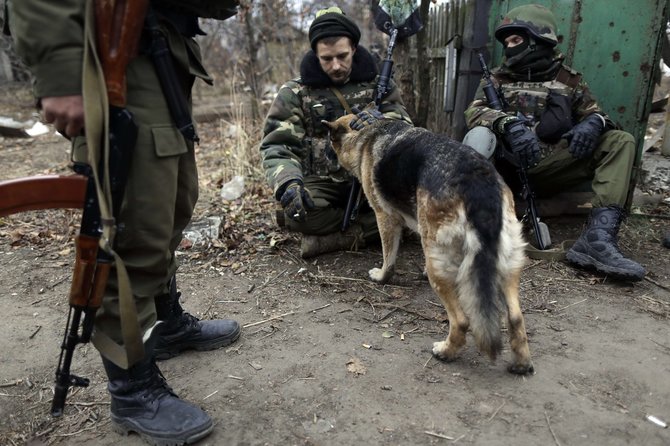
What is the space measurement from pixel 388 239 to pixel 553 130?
1833mm

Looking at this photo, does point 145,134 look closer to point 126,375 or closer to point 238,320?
point 126,375

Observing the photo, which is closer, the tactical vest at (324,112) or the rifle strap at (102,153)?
the rifle strap at (102,153)

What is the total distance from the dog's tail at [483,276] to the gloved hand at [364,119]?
1.48 metres

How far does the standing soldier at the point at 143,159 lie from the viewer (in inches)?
63.6

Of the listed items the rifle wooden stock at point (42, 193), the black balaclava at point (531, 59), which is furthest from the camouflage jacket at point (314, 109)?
the rifle wooden stock at point (42, 193)

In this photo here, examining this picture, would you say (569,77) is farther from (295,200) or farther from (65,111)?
(65,111)

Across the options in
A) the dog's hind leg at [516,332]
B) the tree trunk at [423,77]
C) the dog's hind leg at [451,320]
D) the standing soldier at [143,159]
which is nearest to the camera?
the standing soldier at [143,159]

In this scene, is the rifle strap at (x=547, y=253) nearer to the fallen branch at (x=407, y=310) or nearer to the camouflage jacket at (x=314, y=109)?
the fallen branch at (x=407, y=310)

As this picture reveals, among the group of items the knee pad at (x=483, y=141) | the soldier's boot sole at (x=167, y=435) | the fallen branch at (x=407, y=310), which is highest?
the knee pad at (x=483, y=141)

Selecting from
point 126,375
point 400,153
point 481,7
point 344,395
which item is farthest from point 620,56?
point 126,375

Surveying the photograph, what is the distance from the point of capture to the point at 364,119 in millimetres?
3639

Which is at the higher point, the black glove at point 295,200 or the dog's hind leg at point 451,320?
the black glove at point 295,200

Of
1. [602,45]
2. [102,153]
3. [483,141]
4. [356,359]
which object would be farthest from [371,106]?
[102,153]

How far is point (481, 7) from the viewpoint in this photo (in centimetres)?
454
